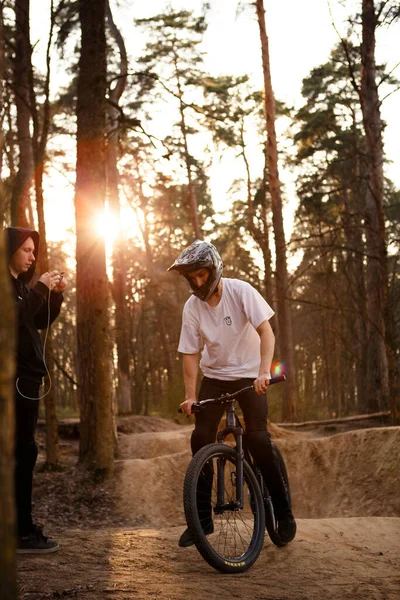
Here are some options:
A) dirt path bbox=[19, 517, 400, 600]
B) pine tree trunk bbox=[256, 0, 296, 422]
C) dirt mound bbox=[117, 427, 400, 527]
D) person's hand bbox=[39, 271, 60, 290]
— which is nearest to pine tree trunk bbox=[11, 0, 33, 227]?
pine tree trunk bbox=[256, 0, 296, 422]

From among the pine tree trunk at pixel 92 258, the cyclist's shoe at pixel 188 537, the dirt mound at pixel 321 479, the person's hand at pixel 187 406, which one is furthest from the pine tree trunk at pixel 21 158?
the cyclist's shoe at pixel 188 537

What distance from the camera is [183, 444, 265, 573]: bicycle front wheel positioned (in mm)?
4512

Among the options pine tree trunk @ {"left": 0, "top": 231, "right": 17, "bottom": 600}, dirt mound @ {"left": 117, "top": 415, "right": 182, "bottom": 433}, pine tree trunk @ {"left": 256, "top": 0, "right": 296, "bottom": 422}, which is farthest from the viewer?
pine tree trunk @ {"left": 256, "top": 0, "right": 296, "bottom": 422}

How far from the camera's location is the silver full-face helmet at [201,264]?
4.81 meters

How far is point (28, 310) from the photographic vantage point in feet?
16.1

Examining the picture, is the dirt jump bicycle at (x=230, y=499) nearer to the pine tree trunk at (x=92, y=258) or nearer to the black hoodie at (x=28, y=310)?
the black hoodie at (x=28, y=310)

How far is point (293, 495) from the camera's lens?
34.8 ft

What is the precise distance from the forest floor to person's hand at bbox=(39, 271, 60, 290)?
5.90 feet

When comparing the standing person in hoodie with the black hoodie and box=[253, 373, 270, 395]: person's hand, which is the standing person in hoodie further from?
box=[253, 373, 270, 395]: person's hand

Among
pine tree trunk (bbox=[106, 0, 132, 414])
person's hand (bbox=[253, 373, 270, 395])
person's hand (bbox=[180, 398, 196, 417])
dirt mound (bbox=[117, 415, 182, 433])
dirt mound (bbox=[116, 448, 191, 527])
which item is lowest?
dirt mound (bbox=[116, 448, 191, 527])

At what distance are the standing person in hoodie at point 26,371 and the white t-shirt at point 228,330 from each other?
0.94 metres

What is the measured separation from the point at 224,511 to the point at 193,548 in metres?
0.74

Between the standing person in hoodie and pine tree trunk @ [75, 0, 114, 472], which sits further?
pine tree trunk @ [75, 0, 114, 472]

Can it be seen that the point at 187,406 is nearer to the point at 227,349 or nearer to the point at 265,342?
the point at 227,349
